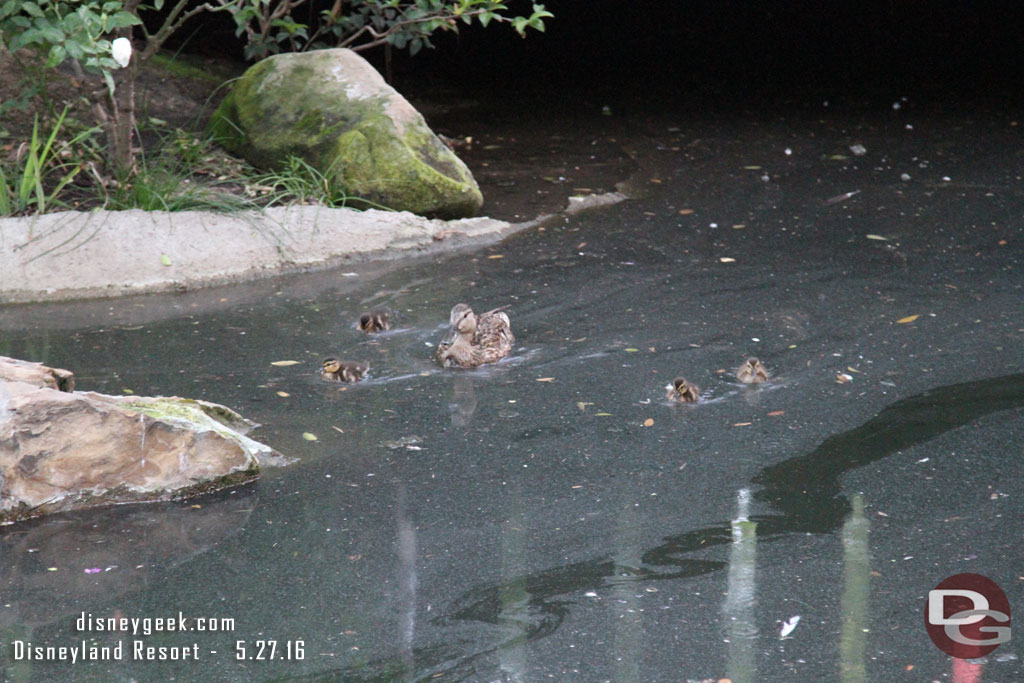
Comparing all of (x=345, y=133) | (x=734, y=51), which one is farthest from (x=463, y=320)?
(x=734, y=51)

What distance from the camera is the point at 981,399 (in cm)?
607

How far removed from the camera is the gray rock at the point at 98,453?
4.82m

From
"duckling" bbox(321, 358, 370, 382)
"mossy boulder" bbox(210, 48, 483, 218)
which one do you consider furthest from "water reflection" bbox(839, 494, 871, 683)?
"mossy boulder" bbox(210, 48, 483, 218)

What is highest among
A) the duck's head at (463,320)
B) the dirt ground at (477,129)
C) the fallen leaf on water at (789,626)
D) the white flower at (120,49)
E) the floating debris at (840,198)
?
the white flower at (120,49)

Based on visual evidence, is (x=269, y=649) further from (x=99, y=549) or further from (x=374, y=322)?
(x=374, y=322)

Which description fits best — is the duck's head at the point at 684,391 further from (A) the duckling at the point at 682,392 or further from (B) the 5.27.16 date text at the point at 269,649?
(B) the 5.27.16 date text at the point at 269,649

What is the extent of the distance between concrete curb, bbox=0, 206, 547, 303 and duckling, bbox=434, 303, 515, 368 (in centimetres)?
223

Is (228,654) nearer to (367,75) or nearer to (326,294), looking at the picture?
(326,294)

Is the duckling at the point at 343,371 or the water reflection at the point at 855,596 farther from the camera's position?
the duckling at the point at 343,371

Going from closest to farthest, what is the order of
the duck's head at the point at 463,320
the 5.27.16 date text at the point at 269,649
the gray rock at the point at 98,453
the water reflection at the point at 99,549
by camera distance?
1. the 5.27.16 date text at the point at 269,649
2. the water reflection at the point at 99,549
3. the gray rock at the point at 98,453
4. the duck's head at the point at 463,320

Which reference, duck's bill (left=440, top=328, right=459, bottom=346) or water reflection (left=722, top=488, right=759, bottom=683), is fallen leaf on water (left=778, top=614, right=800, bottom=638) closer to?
water reflection (left=722, top=488, right=759, bottom=683)

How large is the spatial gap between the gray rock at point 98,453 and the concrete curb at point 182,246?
272 centimetres

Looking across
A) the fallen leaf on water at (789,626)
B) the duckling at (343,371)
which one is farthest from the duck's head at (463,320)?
the fallen leaf on water at (789,626)

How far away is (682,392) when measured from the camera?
6043mm
